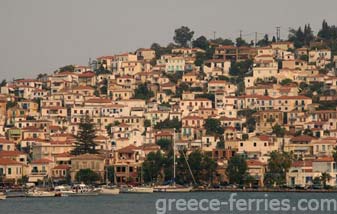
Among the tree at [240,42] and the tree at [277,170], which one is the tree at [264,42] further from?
the tree at [277,170]

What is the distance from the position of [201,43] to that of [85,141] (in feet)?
118

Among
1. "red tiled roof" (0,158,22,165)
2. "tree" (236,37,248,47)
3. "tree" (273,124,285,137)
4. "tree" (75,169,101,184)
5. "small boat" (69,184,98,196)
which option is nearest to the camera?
"small boat" (69,184,98,196)

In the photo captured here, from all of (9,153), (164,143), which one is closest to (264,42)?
(164,143)

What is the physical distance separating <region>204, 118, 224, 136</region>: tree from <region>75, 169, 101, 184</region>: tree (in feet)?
40.7

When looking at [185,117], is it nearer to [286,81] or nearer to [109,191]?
[286,81]

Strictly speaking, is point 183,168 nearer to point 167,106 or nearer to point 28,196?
point 28,196

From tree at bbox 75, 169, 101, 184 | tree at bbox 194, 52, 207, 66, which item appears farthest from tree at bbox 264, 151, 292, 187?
tree at bbox 194, 52, 207, 66

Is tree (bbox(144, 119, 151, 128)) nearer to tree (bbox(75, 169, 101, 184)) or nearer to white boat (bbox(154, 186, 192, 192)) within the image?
tree (bbox(75, 169, 101, 184))

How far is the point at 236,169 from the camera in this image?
259ft

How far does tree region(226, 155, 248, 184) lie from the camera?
78562 mm

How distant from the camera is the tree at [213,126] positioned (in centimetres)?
9325

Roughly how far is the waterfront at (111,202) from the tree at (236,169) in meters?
2.59

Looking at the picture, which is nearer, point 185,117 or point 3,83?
point 185,117

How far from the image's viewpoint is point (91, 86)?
11062cm
